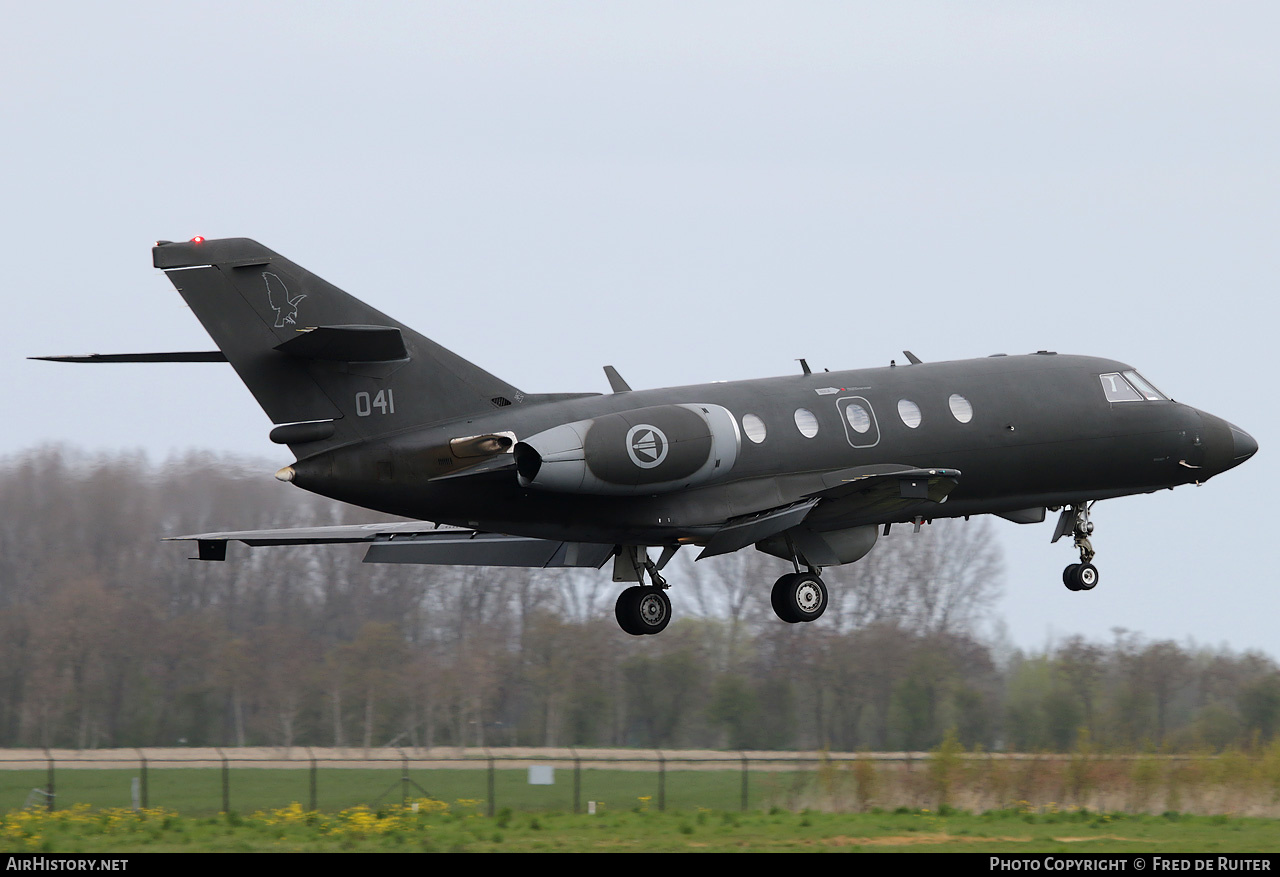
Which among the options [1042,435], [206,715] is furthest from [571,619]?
[1042,435]

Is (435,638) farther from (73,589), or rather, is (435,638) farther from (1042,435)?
(1042,435)

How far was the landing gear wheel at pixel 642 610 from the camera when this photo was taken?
1125 inches

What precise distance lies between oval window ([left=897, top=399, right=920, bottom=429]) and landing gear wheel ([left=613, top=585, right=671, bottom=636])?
16.8 ft

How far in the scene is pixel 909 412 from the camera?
2900 cm

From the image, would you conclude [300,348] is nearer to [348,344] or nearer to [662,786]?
[348,344]

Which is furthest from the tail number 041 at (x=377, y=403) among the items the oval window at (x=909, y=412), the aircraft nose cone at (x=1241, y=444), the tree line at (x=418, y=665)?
the tree line at (x=418, y=665)

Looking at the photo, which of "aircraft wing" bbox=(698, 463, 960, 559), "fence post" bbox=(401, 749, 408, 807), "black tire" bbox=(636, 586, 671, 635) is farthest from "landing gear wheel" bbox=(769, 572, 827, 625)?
"fence post" bbox=(401, 749, 408, 807)

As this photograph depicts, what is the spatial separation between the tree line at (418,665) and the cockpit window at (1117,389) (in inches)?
744

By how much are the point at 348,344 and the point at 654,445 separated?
189 inches

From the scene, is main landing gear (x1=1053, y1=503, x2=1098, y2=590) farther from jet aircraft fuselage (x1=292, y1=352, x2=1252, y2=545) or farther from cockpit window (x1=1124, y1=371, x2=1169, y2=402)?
cockpit window (x1=1124, y1=371, x2=1169, y2=402)

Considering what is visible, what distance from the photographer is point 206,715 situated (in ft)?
169

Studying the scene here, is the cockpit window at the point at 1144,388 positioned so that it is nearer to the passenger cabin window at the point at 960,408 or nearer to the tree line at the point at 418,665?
the passenger cabin window at the point at 960,408

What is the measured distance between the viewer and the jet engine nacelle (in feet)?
80.6

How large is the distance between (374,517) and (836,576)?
16.1m
